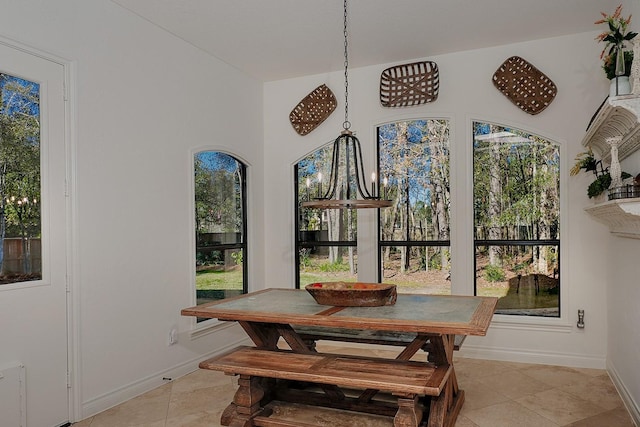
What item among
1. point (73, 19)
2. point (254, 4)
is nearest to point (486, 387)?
point (254, 4)

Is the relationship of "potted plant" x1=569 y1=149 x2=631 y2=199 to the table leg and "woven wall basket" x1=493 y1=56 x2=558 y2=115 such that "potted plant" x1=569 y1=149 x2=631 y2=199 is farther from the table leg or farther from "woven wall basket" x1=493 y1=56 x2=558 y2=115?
the table leg

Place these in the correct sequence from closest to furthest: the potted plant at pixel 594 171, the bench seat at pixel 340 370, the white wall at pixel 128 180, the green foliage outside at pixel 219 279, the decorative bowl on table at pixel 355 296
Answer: the bench seat at pixel 340 370, the decorative bowl on table at pixel 355 296, the white wall at pixel 128 180, the potted plant at pixel 594 171, the green foliage outside at pixel 219 279

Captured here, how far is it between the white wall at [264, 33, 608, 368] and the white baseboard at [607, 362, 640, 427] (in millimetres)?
292

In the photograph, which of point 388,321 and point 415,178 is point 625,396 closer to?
point 388,321

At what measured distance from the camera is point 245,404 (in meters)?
2.94

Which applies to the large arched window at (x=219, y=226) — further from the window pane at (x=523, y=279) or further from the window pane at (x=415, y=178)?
the window pane at (x=523, y=279)

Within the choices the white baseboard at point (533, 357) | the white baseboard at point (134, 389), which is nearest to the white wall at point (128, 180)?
the white baseboard at point (134, 389)

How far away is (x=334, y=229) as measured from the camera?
5.18m

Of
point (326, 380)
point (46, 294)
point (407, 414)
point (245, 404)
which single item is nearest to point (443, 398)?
point (407, 414)

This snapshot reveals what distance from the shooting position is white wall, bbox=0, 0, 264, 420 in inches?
124

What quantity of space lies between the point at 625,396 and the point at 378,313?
199 cm

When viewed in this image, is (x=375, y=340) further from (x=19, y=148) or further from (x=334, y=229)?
(x=19, y=148)

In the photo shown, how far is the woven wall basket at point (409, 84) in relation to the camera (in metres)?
4.63

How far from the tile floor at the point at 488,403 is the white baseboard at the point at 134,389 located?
0.05m
